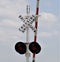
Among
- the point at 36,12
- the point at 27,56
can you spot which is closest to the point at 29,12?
the point at 36,12

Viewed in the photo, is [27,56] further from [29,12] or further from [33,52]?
[29,12]

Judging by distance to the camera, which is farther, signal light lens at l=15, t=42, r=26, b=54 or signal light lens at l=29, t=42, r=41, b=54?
signal light lens at l=15, t=42, r=26, b=54

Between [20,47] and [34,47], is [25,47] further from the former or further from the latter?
[34,47]

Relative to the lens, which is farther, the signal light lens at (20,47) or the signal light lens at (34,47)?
the signal light lens at (20,47)

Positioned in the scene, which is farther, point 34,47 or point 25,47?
point 25,47

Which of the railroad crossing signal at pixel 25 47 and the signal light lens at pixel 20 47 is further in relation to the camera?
the signal light lens at pixel 20 47

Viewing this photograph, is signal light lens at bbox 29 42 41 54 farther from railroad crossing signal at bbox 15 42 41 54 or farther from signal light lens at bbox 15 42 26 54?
signal light lens at bbox 15 42 26 54

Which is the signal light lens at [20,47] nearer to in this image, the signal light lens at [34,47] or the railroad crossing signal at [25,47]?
the railroad crossing signal at [25,47]

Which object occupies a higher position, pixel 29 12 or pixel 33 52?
pixel 29 12

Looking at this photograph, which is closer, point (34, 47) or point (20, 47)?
point (34, 47)

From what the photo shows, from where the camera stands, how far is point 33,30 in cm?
6328

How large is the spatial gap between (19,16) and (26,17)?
0.80 m

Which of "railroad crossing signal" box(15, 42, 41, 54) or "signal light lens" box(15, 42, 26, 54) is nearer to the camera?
"railroad crossing signal" box(15, 42, 41, 54)

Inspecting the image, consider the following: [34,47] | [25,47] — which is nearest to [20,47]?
[25,47]
